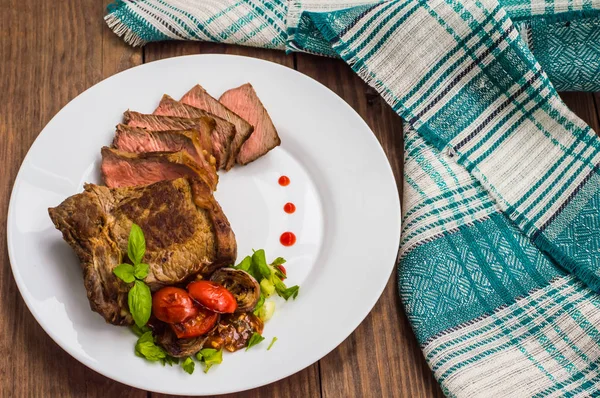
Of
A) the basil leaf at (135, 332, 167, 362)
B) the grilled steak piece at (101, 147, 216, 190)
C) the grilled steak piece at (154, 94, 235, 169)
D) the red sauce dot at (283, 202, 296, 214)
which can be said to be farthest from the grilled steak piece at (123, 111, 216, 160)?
the basil leaf at (135, 332, 167, 362)

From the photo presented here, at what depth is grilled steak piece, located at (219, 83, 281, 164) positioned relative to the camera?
331cm

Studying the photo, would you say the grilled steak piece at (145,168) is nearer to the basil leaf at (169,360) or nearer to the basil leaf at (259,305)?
the basil leaf at (259,305)

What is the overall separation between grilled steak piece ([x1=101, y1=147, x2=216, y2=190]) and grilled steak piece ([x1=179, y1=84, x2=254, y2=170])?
232 mm

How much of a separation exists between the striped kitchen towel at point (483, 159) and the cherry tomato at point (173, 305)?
109 cm

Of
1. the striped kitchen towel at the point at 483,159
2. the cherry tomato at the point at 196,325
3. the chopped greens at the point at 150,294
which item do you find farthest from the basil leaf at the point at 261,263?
the striped kitchen towel at the point at 483,159

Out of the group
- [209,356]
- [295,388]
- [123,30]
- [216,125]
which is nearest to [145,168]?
[216,125]

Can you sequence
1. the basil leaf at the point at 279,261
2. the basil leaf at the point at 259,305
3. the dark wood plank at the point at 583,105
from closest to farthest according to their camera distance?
the basil leaf at the point at 259,305
the basil leaf at the point at 279,261
the dark wood plank at the point at 583,105

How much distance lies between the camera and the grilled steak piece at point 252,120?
3311mm

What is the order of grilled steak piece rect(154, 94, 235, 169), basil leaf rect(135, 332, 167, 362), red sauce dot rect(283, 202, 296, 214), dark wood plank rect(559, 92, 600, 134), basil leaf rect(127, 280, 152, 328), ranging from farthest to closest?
dark wood plank rect(559, 92, 600, 134) < red sauce dot rect(283, 202, 296, 214) < grilled steak piece rect(154, 94, 235, 169) < basil leaf rect(135, 332, 167, 362) < basil leaf rect(127, 280, 152, 328)

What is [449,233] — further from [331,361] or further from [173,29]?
[173,29]

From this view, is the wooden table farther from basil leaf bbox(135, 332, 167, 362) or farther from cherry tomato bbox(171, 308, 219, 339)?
cherry tomato bbox(171, 308, 219, 339)

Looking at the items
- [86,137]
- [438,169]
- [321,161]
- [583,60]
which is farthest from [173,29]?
[583,60]

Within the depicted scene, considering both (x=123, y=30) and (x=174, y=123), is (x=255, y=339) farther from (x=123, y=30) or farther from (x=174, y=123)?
(x=123, y=30)

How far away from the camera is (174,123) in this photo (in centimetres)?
320
